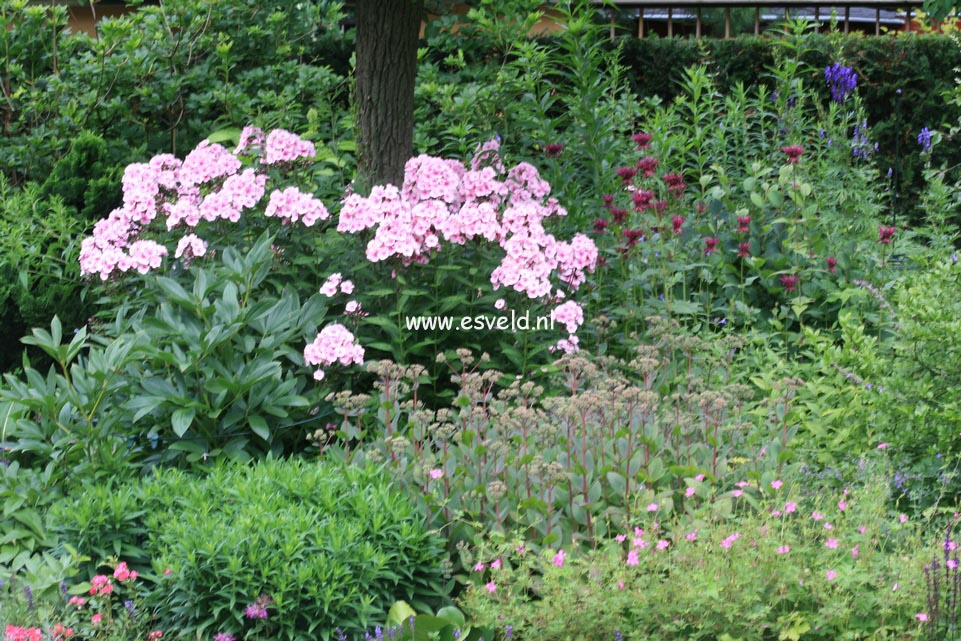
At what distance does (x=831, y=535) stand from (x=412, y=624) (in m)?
1.29

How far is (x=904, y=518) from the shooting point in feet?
11.1

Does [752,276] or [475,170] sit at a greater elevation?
[475,170]

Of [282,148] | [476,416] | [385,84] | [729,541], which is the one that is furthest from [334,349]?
[385,84]

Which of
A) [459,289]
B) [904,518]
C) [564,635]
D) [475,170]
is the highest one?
[475,170]

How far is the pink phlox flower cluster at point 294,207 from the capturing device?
483 cm

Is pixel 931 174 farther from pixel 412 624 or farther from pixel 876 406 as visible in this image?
pixel 412 624

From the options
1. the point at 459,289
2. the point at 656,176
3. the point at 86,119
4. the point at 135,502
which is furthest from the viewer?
the point at 86,119

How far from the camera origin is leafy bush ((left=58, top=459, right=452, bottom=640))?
10.8 feet

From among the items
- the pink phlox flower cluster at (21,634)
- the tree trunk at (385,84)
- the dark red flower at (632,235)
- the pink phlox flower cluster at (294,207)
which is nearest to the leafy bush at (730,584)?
the pink phlox flower cluster at (21,634)

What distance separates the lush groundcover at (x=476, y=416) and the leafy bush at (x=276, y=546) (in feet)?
0.04

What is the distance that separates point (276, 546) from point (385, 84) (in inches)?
124

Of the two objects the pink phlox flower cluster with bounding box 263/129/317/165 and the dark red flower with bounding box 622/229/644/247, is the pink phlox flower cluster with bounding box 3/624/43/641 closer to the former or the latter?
the pink phlox flower cluster with bounding box 263/129/317/165

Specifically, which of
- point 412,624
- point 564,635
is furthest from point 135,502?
point 564,635

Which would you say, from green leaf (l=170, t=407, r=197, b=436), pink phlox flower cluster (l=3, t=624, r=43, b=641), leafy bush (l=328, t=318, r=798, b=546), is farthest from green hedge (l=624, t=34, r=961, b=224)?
pink phlox flower cluster (l=3, t=624, r=43, b=641)
